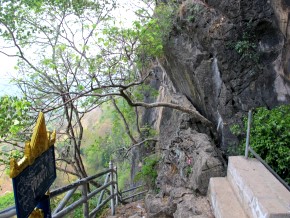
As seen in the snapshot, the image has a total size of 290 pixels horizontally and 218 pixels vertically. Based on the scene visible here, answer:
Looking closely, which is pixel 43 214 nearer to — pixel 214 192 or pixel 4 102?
pixel 214 192

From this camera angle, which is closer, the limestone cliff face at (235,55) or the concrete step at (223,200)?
the concrete step at (223,200)

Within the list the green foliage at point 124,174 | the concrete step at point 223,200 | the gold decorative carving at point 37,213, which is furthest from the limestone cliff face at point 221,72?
the green foliage at point 124,174

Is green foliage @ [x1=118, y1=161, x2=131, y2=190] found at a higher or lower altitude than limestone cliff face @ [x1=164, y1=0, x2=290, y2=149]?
lower

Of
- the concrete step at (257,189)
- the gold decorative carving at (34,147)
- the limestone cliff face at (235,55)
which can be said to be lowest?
the concrete step at (257,189)

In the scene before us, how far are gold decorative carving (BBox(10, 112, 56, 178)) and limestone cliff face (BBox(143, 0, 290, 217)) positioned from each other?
3.73m

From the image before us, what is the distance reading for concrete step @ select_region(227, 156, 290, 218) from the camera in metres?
3.27

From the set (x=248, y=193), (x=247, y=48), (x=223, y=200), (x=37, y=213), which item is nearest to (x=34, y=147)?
(x=37, y=213)

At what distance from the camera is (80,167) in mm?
9562

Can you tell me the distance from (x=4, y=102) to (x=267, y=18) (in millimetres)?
6517

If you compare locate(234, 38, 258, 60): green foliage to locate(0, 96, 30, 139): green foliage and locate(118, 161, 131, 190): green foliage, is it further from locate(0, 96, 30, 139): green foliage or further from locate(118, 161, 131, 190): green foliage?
locate(118, 161, 131, 190): green foliage

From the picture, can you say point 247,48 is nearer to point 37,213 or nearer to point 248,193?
point 248,193

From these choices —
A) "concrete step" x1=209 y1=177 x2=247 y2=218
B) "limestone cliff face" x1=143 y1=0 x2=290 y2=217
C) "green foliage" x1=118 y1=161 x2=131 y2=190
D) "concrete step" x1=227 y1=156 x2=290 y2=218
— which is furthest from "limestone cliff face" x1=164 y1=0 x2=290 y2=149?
"green foliage" x1=118 y1=161 x2=131 y2=190

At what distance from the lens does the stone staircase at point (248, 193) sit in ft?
11.0

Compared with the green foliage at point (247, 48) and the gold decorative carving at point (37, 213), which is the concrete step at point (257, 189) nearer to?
the gold decorative carving at point (37, 213)
